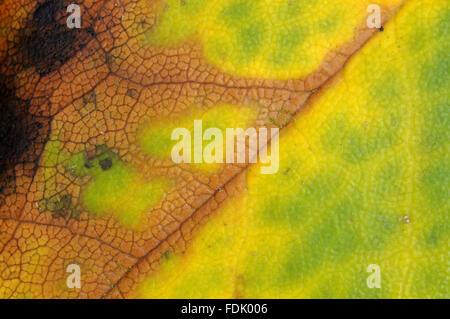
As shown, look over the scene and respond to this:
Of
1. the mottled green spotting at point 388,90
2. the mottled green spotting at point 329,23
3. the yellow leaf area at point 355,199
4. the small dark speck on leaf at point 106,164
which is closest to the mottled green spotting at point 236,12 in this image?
the mottled green spotting at point 329,23

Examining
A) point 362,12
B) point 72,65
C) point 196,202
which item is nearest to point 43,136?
point 72,65

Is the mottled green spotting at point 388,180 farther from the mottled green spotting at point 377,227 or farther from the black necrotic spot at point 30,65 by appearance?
the black necrotic spot at point 30,65

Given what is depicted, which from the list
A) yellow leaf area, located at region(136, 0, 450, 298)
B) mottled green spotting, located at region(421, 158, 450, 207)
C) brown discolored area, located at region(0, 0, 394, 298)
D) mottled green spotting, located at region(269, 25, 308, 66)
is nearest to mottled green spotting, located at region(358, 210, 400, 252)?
yellow leaf area, located at region(136, 0, 450, 298)

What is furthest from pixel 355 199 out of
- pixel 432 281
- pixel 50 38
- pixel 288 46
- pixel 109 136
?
pixel 50 38

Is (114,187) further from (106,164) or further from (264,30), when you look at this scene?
(264,30)

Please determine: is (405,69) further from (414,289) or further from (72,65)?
(72,65)

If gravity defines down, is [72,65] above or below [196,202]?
above

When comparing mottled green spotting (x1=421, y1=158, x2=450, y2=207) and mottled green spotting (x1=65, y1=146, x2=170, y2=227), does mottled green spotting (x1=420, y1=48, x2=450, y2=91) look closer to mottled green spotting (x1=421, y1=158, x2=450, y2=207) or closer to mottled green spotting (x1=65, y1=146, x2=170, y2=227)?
mottled green spotting (x1=421, y1=158, x2=450, y2=207)
